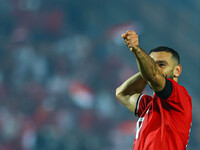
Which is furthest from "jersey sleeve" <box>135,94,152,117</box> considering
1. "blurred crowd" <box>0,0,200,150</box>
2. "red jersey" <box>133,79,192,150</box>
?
"blurred crowd" <box>0,0,200,150</box>

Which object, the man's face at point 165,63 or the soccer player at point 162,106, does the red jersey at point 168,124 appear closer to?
the soccer player at point 162,106

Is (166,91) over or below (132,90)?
below

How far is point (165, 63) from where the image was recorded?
2.13m

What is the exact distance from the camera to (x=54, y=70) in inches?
342

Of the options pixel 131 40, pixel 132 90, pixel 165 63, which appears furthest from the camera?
pixel 132 90

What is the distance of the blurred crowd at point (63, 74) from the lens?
26.2ft

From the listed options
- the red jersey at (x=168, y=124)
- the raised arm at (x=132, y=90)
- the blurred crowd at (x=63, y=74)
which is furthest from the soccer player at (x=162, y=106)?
the blurred crowd at (x=63, y=74)

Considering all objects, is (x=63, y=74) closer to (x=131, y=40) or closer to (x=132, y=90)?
(x=132, y=90)

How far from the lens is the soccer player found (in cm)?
175

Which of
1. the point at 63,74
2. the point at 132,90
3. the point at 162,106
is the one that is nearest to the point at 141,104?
the point at 132,90

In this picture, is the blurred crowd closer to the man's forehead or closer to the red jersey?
the man's forehead

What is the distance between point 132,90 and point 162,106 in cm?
56

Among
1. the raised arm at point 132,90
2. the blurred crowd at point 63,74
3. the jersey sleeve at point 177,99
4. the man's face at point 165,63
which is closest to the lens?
the jersey sleeve at point 177,99

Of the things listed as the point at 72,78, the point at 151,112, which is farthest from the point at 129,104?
the point at 72,78
